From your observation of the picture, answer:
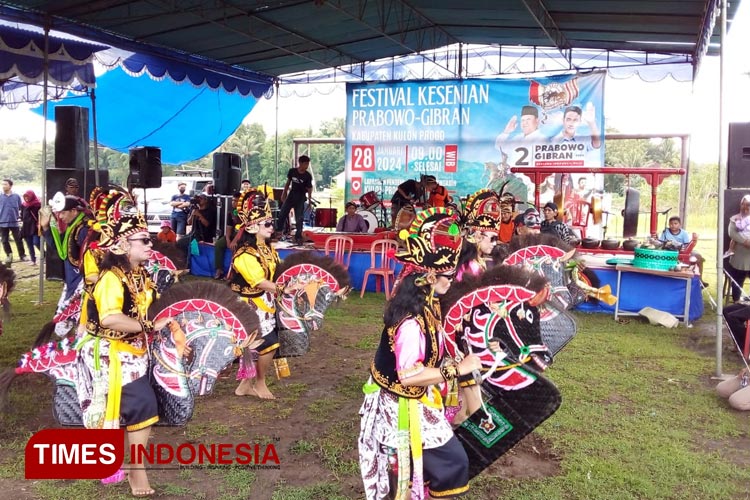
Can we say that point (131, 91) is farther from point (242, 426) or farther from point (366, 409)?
point (366, 409)

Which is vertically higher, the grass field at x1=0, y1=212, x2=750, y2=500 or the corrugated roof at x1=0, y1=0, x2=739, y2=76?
the corrugated roof at x1=0, y1=0, x2=739, y2=76

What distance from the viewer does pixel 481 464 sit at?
2.81m

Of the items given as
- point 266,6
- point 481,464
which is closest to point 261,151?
point 266,6

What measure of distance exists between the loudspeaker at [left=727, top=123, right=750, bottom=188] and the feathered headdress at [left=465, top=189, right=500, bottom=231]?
3.89m

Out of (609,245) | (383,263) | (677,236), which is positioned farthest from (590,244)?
(383,263)

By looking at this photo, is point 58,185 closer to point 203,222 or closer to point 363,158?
point 203,222

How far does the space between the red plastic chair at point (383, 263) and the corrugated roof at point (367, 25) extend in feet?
10.9

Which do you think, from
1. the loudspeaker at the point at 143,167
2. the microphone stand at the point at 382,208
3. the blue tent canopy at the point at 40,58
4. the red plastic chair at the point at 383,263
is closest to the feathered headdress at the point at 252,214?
the red plastic chair at the point at 383,263

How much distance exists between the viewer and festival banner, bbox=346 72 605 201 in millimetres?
12422

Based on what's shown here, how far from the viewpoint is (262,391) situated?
17.1 feet

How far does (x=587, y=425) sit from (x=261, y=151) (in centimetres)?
3514

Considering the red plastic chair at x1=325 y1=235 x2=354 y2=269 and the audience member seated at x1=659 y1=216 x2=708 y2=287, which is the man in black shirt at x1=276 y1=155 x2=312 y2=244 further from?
the audience member seated at x1=659 y1=216 x2=708 y2=287

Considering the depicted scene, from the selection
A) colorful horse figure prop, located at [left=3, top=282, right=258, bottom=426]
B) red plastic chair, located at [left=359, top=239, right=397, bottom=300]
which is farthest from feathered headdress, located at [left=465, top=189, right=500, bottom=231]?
red plastic chair, located at [left=359, top=239, right=397, bottom=300]

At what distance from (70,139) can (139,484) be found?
22.7 feet
